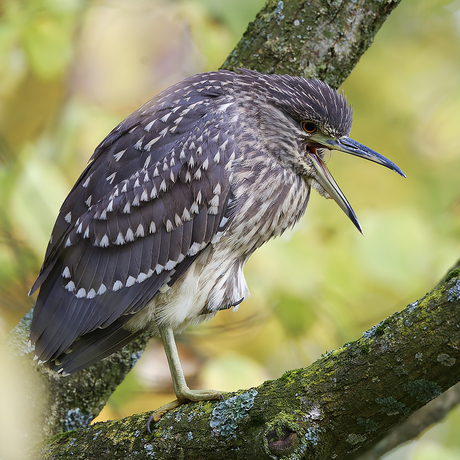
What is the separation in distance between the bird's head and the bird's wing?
313 mm

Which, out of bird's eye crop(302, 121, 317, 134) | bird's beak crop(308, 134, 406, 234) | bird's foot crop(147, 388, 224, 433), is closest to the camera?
bird's foot crop(147, 388, 224, 433)

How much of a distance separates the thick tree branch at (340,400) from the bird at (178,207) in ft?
1.31

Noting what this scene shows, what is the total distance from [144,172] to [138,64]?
2.98 ft

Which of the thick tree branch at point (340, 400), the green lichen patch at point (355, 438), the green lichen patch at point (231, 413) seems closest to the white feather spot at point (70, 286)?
the thick tree branch at point (340, 400)

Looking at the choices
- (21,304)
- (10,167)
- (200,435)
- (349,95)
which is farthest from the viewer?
(349,95)

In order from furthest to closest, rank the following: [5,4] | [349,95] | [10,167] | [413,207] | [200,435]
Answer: [349,95]
[413,207]
[5,4]
[10,167]
[200,435]

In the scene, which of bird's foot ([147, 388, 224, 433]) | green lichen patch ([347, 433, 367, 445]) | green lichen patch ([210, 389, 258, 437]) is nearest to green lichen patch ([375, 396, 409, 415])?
green lichen patch ([347, 433, 367, 445])

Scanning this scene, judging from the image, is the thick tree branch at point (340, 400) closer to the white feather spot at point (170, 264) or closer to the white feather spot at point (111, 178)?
the white feather spot at point (170, 264)

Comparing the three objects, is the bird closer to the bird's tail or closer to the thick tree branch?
the bird's tail

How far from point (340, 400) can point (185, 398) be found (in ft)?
3.01

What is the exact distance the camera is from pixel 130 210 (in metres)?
2.36

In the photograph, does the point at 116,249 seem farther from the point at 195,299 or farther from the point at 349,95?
the point at 349,95

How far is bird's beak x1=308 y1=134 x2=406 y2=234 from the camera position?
240 cm

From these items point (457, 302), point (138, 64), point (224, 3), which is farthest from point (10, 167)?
point (457, 302)
